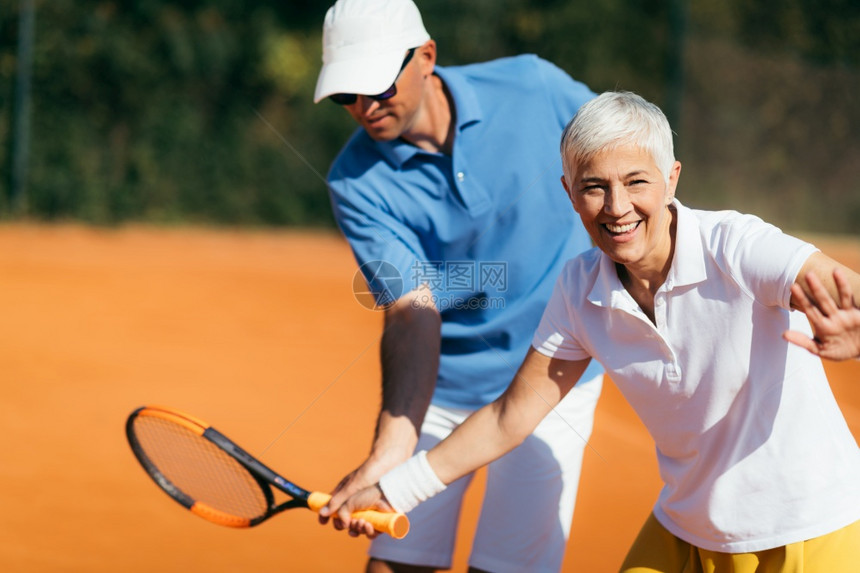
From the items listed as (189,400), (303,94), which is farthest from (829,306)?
(303,94)

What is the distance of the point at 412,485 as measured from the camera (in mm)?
2711

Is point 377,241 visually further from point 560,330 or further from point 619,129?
point 619,129

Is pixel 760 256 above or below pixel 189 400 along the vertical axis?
above

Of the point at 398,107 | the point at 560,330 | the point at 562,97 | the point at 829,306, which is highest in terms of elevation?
the point at 562,97

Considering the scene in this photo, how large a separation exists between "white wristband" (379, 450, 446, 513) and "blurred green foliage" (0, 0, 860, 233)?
10504 millimetres

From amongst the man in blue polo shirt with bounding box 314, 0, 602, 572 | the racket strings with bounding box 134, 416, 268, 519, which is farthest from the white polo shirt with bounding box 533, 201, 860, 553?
the racket strings with bounding box 134, 416, 268, 519

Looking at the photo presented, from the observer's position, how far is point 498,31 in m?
14.5

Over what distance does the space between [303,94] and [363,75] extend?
37.5ft

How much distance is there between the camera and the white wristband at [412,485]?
2707 millimetres

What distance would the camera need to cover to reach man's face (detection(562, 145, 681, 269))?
2.23 meters

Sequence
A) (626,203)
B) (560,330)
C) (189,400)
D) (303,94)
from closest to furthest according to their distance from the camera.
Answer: (626,203) → (560,330) → (189,400) → (303,94)

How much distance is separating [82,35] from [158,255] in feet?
11.2

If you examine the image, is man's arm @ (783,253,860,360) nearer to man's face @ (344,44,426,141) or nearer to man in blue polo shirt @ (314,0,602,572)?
man in blue polo shirt @ (314,0,602,572)

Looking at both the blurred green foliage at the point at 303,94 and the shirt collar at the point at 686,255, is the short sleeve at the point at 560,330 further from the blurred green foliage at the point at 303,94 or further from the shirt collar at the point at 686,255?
the blurred green foliage at the point at 303,94
